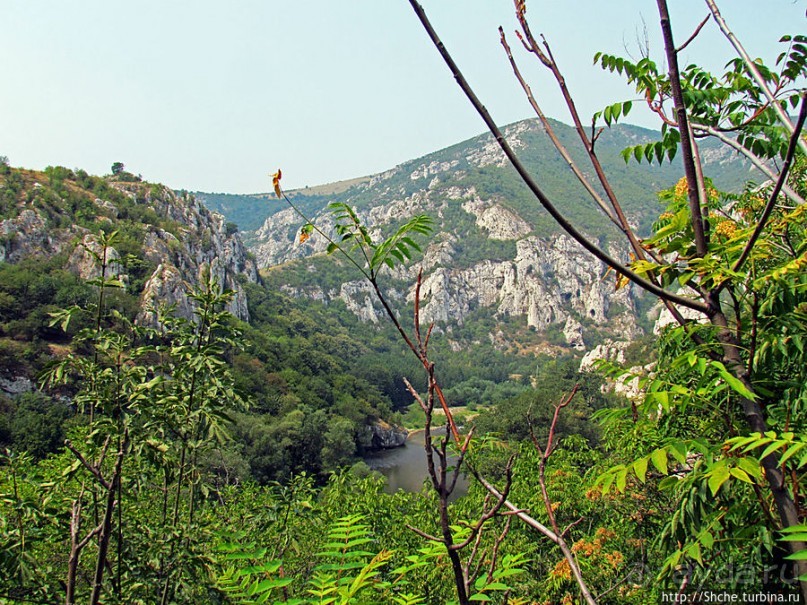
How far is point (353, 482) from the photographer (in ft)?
56.2

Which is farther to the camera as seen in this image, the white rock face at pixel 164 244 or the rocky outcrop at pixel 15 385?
the white rock face at pixel 164 244

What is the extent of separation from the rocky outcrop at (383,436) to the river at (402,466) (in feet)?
3.21

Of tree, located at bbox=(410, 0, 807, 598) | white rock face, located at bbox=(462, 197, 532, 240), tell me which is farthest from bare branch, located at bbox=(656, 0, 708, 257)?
white rock face, located at bbox=(462, 197, 532, 240)

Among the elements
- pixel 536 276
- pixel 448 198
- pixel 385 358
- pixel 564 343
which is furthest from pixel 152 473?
pixel 448 198

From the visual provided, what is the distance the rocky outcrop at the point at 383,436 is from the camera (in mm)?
59844

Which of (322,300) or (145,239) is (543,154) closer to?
(322,300)

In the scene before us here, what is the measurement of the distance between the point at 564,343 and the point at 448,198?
7266 cm

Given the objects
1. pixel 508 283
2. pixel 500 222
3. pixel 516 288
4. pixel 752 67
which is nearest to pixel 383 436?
pixel 752 67

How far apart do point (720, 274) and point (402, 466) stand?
52.3 metres

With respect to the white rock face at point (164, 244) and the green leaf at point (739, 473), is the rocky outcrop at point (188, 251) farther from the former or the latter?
the green leaf at point (739, 473)

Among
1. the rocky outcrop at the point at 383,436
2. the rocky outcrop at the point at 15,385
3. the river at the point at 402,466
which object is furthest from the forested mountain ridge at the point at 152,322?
the river at the point at 402,466

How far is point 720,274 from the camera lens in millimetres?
1598

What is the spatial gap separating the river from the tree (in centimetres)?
3637

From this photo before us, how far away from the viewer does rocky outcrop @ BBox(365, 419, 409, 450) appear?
2356 inches
